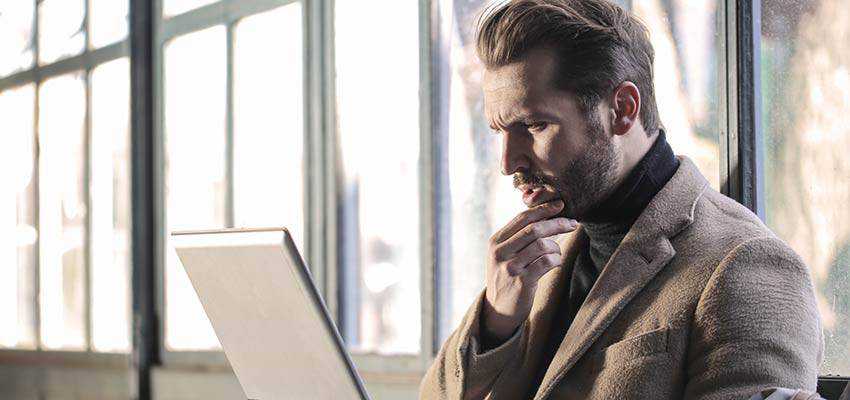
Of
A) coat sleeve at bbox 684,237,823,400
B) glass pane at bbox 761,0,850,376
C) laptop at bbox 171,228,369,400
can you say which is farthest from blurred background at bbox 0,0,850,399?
laptop at bbox 171,228,369,400

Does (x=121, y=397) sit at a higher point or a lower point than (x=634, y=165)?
lower

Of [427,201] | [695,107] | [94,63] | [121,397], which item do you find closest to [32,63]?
[94,63]

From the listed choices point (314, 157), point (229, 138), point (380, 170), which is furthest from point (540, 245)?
point (229, 138)

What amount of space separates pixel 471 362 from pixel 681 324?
1.50 ft

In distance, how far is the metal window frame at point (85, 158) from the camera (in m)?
6.25

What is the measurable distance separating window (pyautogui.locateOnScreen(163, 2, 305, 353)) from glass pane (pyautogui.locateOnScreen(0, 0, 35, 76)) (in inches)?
74.2

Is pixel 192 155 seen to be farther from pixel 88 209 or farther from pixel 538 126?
pixel 538 126

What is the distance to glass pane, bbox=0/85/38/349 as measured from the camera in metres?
7.12

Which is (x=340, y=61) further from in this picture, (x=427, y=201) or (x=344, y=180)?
(x=427, y=201)

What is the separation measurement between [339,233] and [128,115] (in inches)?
73.6

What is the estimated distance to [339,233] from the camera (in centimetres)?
453

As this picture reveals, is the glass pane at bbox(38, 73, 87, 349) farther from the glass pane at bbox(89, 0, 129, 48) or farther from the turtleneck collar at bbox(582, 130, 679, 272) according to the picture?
Answer: the turtleneck collar at bbox(582, 130, 679, 272)

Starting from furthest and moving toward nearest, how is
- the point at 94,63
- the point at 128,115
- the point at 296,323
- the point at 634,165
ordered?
1. the point at 94,63
2. the point at 128,115
3. the point at 634,165
4. the point at 296,323

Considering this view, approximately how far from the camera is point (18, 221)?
7.29m
